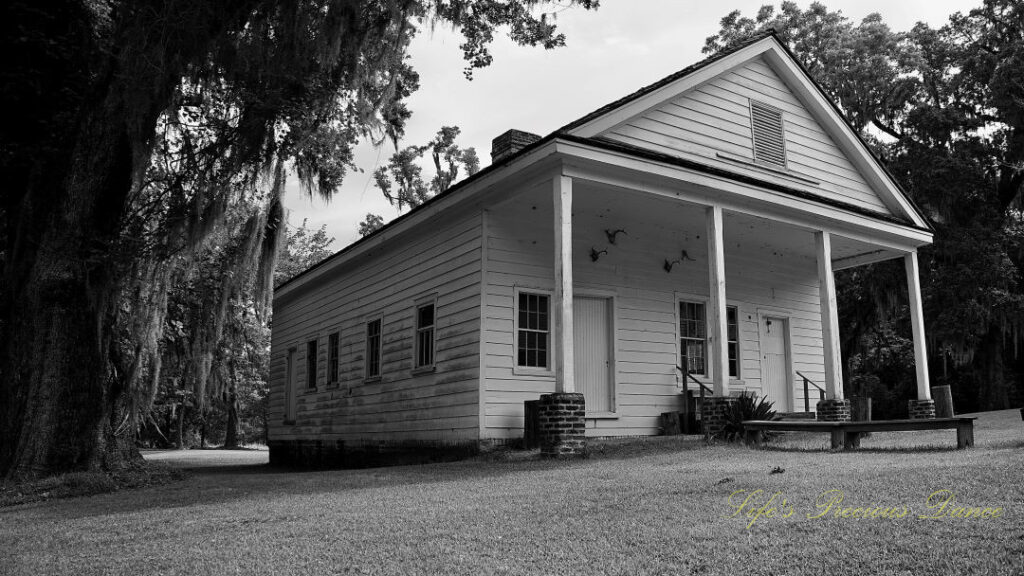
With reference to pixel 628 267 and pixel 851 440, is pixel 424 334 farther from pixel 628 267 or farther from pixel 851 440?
pixel 851 440

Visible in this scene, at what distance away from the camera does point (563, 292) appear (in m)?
10.4

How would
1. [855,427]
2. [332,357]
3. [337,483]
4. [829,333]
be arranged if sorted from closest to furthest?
[337,483], [855,427], [829,333], [332,357]

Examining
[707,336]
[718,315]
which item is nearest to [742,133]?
Result: [707,336]

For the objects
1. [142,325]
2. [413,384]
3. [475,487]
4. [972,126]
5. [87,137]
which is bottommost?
[475,487]

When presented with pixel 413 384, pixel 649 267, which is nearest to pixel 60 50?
pixel 413 384

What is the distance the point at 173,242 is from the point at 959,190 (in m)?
19.5

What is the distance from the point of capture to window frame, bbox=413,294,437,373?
1338 cm

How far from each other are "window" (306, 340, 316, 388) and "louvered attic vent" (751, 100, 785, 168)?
11.0 metres

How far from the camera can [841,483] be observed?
6.15 metres

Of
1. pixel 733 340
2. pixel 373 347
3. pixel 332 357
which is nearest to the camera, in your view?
Result: pixel 733 340

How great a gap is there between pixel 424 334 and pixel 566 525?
8.93 metres

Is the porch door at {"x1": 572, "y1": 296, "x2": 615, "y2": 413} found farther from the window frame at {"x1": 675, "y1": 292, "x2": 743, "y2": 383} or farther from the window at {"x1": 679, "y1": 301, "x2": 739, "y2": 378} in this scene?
the window at {"x1": 679, "y1": 301, "x2": 739, "y2": 378}

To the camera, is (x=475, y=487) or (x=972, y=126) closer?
(x=475, y=487)

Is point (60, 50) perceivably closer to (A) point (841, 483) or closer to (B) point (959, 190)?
(A) point (841, 483)
